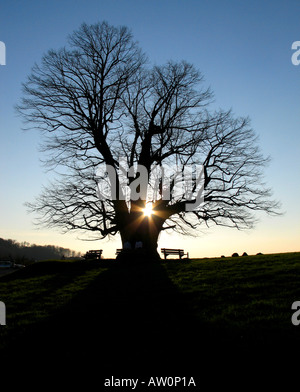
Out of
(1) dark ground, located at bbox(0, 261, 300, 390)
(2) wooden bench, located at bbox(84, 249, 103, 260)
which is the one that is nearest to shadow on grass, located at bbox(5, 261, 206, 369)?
(1) dark ground, located at bbox(0, 261, 300, 390)

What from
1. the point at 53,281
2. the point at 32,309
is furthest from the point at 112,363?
the point at 53,281

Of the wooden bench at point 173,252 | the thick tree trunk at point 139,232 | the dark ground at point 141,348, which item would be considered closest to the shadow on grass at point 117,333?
the dark ground at point 141,348

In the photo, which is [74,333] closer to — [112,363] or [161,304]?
[112,363]

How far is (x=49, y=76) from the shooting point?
25.2 meters

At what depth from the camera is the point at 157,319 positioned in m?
8.24

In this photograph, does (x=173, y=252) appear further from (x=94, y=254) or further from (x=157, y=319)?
(x=157, y=319)

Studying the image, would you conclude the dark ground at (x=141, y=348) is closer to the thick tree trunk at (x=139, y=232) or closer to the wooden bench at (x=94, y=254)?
the thick tree trunk at (x=139, y=232)

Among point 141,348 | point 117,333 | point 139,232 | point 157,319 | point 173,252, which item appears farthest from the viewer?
point 173,252

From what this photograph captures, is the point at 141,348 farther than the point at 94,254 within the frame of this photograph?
No

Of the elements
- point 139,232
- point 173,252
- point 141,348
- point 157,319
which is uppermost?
point 139,232

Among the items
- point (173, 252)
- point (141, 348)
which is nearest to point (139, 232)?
point (173, 252)

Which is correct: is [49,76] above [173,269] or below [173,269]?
above

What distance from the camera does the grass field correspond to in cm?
641

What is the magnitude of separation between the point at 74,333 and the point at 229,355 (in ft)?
11.6
